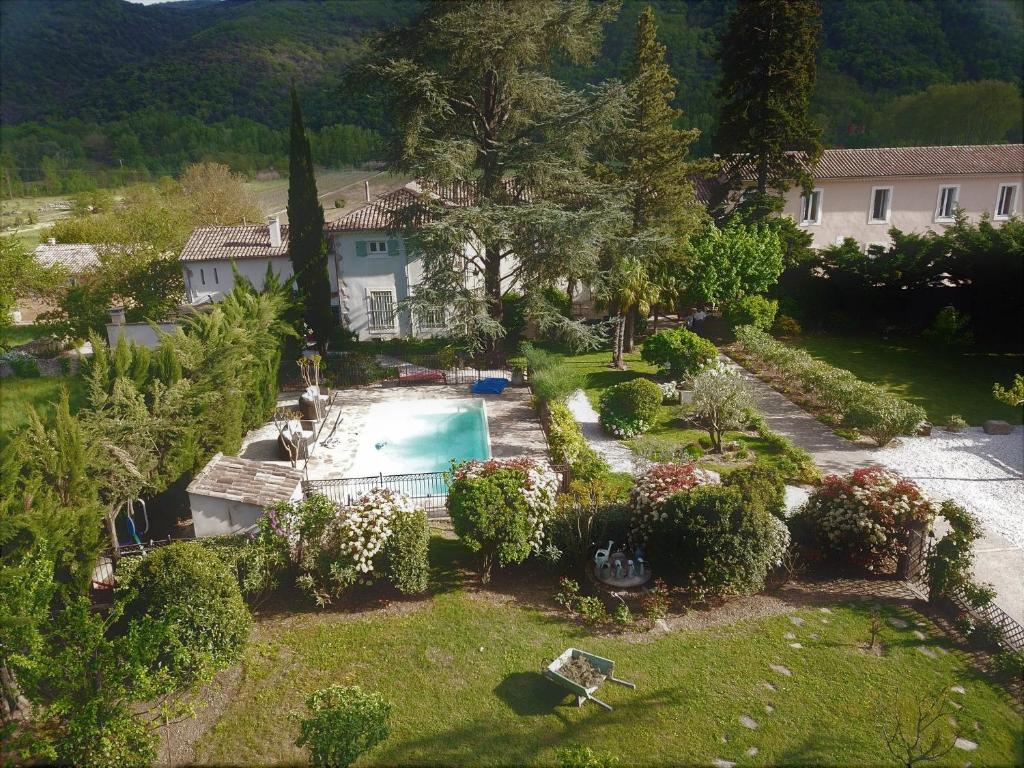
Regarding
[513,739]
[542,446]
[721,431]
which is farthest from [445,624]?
[721,431]

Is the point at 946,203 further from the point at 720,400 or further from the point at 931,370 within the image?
the point at 720,400

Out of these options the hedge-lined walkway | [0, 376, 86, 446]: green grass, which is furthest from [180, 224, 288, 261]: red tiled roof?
the hedge-lined walkway

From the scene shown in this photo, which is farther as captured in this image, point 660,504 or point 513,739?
point 660,504

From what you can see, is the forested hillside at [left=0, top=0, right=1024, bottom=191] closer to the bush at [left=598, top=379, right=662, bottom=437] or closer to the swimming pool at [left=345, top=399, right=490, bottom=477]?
the swimming pool at [left=345, top=399, right=490, bottom=477]

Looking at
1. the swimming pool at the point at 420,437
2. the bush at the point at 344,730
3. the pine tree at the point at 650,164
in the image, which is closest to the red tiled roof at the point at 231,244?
the swimming pool at the point at 420,437

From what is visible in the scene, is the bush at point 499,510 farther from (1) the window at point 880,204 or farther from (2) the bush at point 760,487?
(1) the window at point 880,204

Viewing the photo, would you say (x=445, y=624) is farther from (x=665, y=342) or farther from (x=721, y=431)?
(x=665, y=342)
